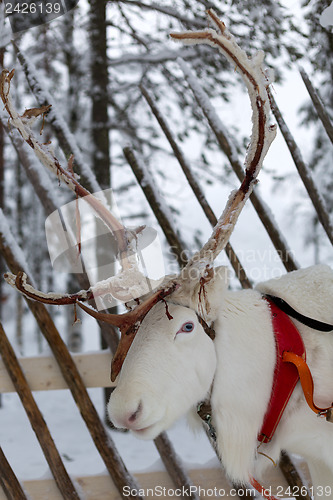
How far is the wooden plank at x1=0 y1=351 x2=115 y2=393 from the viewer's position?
250 centimetres

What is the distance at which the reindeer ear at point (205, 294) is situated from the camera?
1.58 meters

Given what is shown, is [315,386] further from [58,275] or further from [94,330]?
[94,330]

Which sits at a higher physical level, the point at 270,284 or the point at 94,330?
the point at 270,284

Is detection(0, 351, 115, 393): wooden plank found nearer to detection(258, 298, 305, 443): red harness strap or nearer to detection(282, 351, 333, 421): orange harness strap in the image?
detection(258, 298, 305, 443): red harness strap

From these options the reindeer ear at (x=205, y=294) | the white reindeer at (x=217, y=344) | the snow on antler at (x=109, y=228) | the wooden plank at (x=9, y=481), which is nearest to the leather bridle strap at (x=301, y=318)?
the white reindeer at (x=217, y=344)

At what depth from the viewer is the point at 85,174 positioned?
9.42 ft

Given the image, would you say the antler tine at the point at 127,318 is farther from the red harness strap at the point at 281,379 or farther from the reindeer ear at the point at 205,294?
the red harness strap at the point at 281,379

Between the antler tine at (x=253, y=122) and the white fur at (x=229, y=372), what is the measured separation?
97mm

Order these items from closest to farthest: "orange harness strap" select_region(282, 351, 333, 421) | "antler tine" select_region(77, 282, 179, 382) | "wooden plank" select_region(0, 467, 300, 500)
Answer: "antler tine" select_region(77, 282, 179, 382)
"orange harness strap" select_region(282, 351, 333, 421)
"wooden plank" select_region(0, 467, 300, 500)

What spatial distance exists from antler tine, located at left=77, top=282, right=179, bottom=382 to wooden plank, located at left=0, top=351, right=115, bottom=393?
0.95 metres

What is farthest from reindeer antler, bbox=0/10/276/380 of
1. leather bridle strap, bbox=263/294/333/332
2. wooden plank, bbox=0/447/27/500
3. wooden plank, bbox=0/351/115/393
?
wooden plank, bbox=0/447/27/500

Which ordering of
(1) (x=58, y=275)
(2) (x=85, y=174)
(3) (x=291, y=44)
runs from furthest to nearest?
(1) (x=58, y=275)
(3) (x=291, y=44)
(2) (x=85, y=174)

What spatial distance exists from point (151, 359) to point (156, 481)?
1396 millimetres

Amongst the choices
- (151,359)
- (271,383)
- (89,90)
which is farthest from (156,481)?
(89,90)
